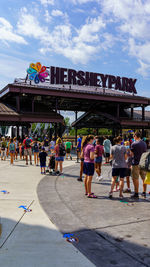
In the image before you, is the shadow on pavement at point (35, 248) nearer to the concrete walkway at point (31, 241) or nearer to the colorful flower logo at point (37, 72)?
the concrete walkway at point (31, 241)

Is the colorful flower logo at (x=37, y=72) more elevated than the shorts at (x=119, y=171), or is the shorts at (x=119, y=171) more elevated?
the colorful flower logo at (x=37, y=72)

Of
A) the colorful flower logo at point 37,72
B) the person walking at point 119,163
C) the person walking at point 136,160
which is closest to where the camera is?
the person walking at point 119,163

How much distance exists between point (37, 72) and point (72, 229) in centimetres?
2441

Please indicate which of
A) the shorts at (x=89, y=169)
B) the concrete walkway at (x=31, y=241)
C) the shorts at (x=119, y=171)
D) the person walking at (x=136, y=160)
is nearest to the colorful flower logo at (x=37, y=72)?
the shorts at (x=89, y=169)

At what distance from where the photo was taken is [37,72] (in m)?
26.4

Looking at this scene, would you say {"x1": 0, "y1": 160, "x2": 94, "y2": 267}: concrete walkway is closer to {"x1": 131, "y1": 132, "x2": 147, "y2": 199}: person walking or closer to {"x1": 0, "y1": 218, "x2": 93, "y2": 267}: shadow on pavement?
{"x1": 0, "y1": 218, "x2": 93, "y2": 267}: shadow on pavement

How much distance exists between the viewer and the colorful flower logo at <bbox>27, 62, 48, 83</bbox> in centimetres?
2611

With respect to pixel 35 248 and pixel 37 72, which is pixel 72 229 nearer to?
pixel 35 248

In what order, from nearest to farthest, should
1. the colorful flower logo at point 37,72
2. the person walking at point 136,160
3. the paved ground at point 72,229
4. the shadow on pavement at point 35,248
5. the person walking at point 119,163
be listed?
the shadow on pavement at point 35,248 → the paved ground at point 72,229 → the person walking at point 119,163 → the person walking at point 136,160 → the colorful flower logo at point 37,72

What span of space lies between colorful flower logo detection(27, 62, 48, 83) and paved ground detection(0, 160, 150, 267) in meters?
21.0

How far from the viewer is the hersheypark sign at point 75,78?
26.4m

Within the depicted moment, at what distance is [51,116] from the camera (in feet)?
83.4

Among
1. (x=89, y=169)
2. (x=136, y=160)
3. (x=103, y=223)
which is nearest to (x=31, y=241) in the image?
(x=103, y=223)

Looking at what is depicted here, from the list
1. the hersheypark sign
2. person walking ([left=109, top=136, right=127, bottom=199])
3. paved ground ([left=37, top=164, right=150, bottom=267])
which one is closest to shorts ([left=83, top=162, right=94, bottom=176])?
person walking ([left=109, top=136, right=127, bottom=199])
